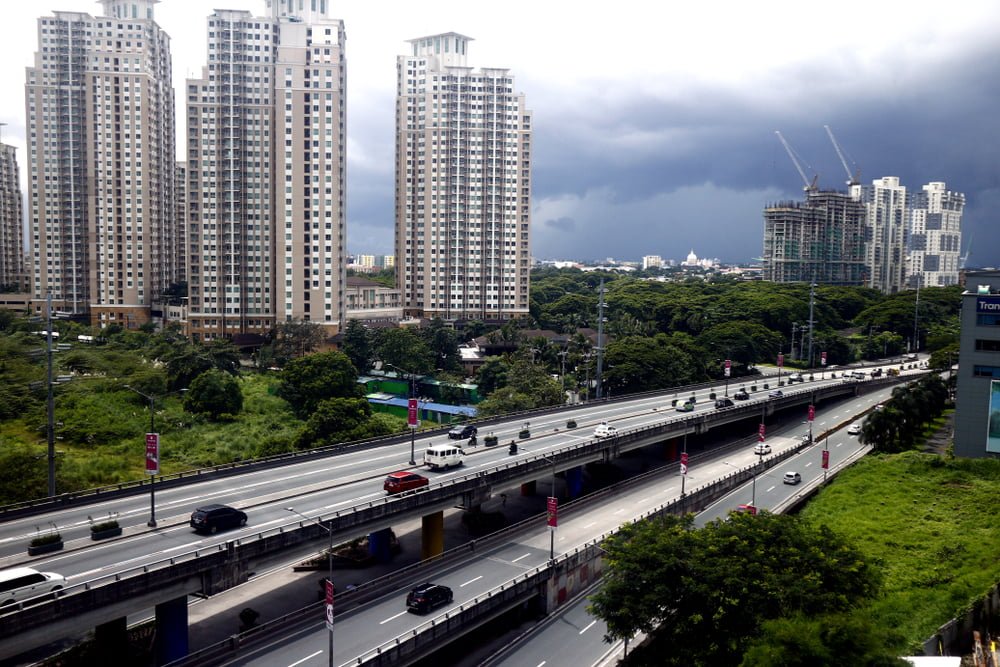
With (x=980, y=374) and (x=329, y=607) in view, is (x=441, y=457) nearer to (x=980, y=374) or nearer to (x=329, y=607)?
(x=329, y=607)

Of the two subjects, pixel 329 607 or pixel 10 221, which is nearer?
pixel 329 607

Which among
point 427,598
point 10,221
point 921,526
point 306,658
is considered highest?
point 10,221

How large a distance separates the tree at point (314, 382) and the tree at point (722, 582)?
63.7 meters

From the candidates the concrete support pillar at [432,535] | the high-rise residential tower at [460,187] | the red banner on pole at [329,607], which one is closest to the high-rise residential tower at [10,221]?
the high-rise residential tower at [460,187]

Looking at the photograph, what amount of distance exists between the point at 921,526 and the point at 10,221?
203 m

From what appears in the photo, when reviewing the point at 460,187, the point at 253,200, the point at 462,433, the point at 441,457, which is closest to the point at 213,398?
the point at 462,433

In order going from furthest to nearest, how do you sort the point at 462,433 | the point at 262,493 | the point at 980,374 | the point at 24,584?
1. the point at 980,374
2. the point at 462,433
3. the point at 262,493
4. the point at 24,584

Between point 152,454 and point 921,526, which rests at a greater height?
point 152,454

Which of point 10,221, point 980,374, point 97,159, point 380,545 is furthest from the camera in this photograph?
point 10,221

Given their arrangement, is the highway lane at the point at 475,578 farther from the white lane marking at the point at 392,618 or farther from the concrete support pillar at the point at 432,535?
the concrete support pillar at the point at 432,535

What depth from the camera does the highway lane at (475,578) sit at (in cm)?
3867

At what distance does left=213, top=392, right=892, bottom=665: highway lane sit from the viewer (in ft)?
127

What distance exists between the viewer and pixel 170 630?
39.4 meters

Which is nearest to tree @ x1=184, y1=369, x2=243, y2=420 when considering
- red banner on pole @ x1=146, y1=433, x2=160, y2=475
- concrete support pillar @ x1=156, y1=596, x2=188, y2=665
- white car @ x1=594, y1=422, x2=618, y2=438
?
white car @ x1=594, y1=422, x2=618, y2=438
